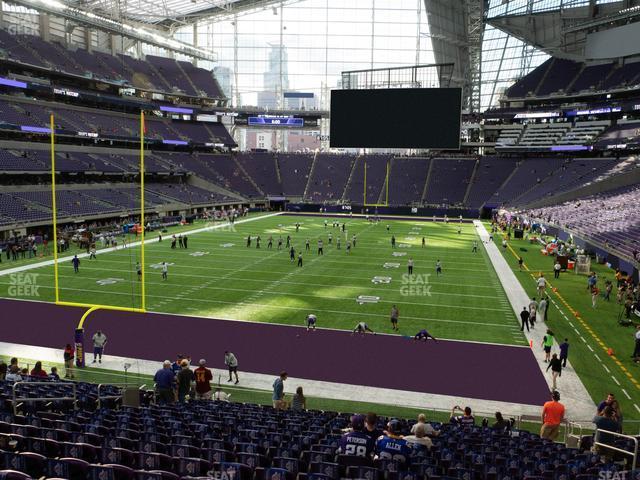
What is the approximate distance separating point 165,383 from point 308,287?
572 inches

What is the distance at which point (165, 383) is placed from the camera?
11.9 meters

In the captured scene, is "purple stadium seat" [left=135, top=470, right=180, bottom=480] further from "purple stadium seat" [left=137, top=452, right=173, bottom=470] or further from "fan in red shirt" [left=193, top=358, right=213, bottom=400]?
"fan in red shirt" [left=193, top=358, right=213, bottom=400]

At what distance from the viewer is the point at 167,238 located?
41.8 meters

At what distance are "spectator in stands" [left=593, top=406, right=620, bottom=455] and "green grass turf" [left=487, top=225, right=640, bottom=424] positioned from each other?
12.0ft

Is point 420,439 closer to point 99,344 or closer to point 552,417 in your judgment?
point 552,417

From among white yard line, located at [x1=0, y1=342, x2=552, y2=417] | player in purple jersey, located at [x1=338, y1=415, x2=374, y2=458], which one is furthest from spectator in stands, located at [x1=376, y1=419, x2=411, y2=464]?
white yard line, located at [x1=0, y1=342, x2=552, y2=417]

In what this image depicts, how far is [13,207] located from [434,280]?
30931 mm

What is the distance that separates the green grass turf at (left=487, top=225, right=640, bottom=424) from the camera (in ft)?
47.4

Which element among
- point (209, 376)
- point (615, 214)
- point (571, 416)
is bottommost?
point (571, 416)

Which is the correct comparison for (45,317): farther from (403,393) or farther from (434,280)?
(434,280)

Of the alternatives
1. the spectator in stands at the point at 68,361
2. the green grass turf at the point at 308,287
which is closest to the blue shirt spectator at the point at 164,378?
the spectator in stands at the point at 68,361

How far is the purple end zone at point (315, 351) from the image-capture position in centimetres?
1488

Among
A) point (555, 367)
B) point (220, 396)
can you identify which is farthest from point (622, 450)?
point (220, 396)

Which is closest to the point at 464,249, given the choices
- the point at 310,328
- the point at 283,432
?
the point at 310,328
